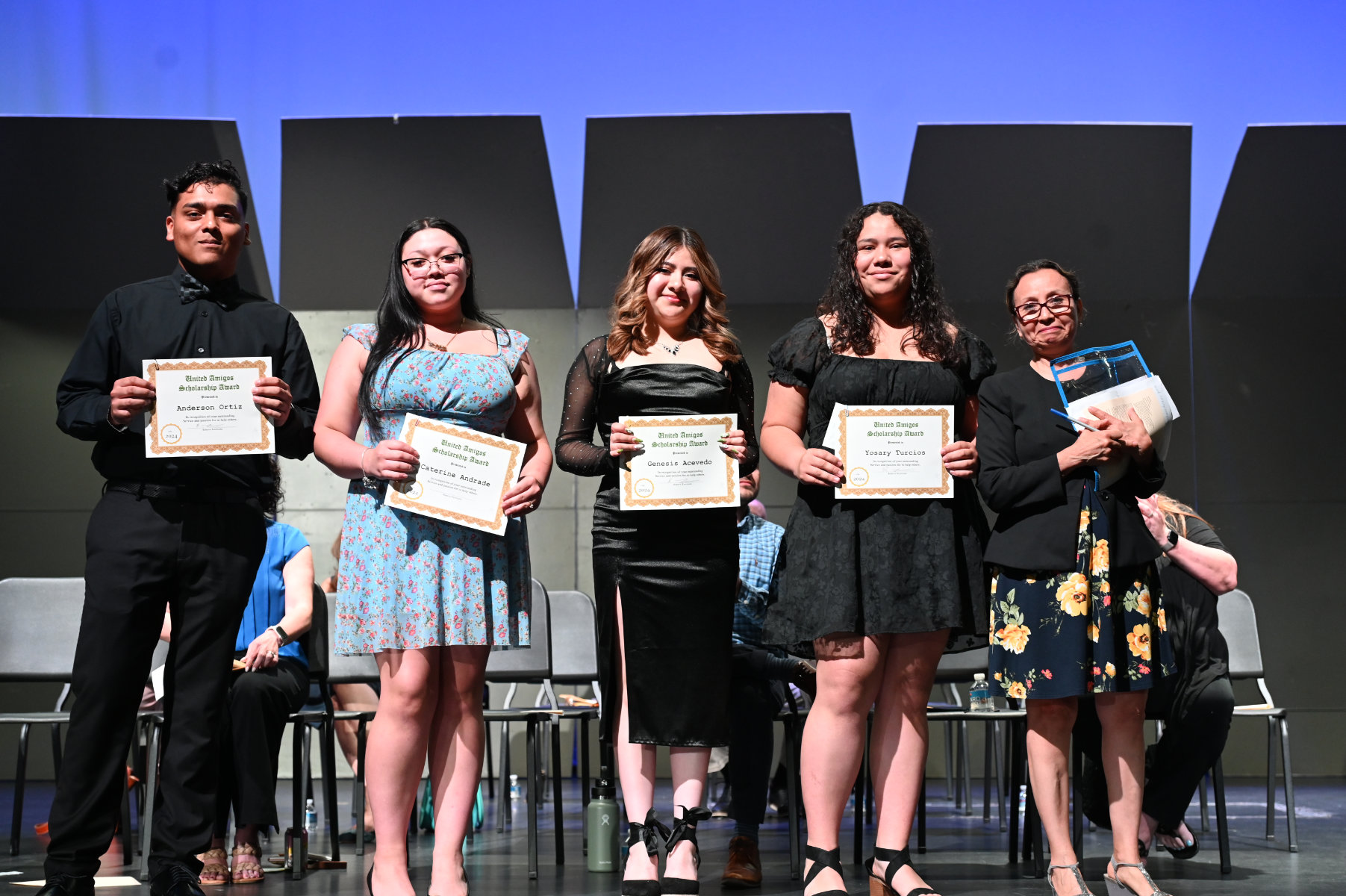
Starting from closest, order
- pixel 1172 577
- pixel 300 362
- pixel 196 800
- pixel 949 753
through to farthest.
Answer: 1. pixel 196 800
2. pixel 300 362
3. pixel 1172 577
4. pixel 949 753

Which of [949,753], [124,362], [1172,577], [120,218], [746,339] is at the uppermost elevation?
[120,218]

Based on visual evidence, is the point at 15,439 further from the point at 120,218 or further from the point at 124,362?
the point at 124,362

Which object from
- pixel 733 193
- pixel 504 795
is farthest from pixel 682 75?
pixel 504 795

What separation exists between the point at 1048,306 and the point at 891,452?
2.08ft

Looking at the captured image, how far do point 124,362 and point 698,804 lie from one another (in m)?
1.74

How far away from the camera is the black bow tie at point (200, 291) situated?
116 inches

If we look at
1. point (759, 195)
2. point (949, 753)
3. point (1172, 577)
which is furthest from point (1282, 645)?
point (759, 195)

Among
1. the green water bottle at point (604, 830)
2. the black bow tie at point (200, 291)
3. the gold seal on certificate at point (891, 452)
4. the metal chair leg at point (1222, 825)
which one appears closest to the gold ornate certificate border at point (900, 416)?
the gold seal on certificate at point (891, 452)

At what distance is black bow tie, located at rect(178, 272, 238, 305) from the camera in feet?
9.70

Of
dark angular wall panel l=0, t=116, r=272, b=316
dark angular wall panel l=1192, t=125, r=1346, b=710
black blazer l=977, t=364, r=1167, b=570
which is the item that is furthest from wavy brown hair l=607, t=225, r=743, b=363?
dark angular wall panel l=1192, t=125, r=1346, b=710

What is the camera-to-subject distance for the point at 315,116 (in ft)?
21.8

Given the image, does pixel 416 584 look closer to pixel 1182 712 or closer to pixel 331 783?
pixel 331 783

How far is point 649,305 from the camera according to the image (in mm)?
3105

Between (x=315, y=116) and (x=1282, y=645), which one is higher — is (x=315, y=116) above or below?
above
